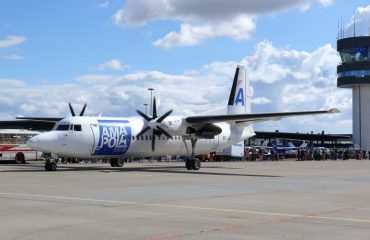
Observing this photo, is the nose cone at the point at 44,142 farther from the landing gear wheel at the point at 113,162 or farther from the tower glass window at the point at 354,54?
the tower glass window at the point at 354,54

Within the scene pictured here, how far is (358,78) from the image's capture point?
88125mm

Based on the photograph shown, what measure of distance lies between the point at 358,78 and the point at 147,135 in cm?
6318

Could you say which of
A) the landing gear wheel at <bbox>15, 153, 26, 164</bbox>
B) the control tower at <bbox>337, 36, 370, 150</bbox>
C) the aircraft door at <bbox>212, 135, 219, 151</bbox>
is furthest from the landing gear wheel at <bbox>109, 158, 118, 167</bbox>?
the control tower at <bbox>337, 36, 370, 150</bbox>

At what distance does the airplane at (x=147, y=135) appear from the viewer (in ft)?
98.6

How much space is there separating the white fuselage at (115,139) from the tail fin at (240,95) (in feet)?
7.65

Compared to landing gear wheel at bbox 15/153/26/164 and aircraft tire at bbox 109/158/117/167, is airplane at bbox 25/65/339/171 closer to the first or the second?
aircraft tire at bbox 109/158/117/167

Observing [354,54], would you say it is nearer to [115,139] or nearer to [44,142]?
[115,139]

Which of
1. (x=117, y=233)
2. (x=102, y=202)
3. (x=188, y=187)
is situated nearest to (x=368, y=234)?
(x=117, y=233)

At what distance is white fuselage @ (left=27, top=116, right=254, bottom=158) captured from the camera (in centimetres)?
2973

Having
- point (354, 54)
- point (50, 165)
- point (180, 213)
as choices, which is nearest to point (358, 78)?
point (354, 54)

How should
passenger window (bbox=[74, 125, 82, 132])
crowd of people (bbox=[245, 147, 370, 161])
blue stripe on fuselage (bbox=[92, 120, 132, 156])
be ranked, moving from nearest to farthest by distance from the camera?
passenger window (bbox=[74, 125, 82, 132]) < blue stripe on fuselage (bbox=[92, 120, 132, 156]) < crowd of people (bbox=[245, 147, 370, 161])

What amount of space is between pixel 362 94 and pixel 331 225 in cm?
8471

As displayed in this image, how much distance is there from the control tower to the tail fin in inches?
2090

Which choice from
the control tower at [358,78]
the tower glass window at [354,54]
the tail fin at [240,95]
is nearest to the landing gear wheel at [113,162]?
the tail fin at [240,95]
